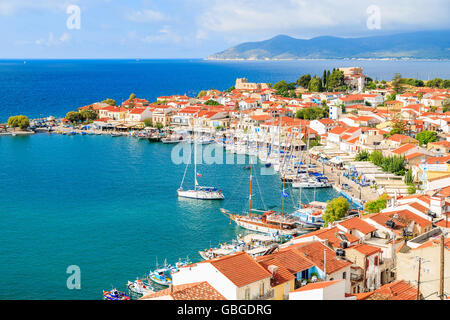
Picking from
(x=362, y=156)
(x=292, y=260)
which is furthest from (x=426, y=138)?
(x=292, y=260)

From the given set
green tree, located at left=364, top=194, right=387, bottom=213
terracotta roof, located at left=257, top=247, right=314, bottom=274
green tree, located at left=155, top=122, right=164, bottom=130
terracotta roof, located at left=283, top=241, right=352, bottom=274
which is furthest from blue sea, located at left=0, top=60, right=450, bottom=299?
green tree, located at left=155, top=122, right=164, bottom=130

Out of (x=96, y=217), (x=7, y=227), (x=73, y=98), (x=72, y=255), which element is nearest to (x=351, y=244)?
(x=72, y=255)

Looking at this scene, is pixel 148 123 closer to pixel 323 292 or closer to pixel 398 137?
pixel 398 137

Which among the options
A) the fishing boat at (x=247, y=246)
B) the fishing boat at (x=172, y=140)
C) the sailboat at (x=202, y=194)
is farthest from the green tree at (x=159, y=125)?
the fishing boat at (x=247, y=246)

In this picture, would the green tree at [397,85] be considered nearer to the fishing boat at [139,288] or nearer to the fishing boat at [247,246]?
the fishing boat at [247,246]

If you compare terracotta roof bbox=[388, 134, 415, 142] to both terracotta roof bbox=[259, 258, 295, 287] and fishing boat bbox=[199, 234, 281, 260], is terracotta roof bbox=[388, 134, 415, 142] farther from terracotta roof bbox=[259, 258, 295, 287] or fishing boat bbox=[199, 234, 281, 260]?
terracotta roof bbox=[259, 258, 295, 287]
